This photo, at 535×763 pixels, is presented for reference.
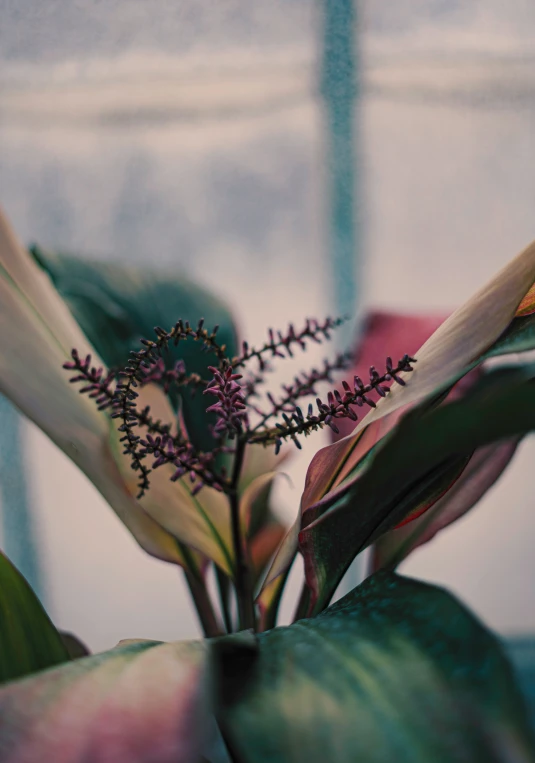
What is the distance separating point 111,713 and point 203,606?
186 millimetres

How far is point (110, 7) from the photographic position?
44 centimetres

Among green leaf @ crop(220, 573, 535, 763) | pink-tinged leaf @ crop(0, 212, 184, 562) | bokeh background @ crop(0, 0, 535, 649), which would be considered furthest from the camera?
bokeh background @ crop(0, 0, 535, 649)

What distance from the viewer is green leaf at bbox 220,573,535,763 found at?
0.44 ft

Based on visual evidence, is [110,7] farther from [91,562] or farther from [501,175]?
[91,562]

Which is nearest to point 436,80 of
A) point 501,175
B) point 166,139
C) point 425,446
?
point 501,175

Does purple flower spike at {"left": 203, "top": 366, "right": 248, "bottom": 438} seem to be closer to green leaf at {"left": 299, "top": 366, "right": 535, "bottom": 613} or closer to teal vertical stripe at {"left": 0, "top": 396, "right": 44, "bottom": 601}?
green leaf at {"left": 299, "top": 366, "right": 535, "bottom": 613}

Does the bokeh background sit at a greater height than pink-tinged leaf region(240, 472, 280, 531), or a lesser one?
greater

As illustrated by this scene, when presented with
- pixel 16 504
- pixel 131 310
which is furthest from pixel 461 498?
pixel 16 504

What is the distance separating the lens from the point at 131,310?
0.35 metres

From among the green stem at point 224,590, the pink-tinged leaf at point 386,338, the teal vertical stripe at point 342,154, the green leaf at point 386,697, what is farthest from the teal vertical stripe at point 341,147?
the green leaf at point 386,697

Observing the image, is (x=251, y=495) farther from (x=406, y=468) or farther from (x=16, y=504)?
(x=16, y=504)

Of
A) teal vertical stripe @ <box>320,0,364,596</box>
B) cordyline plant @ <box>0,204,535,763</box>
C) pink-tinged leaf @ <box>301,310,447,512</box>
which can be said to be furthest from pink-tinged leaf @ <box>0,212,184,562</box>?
teal vertical stripe @ <box>320,0,364,596</box>

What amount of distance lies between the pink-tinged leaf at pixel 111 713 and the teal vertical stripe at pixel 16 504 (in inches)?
14.5

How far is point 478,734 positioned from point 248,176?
43 centimetres
